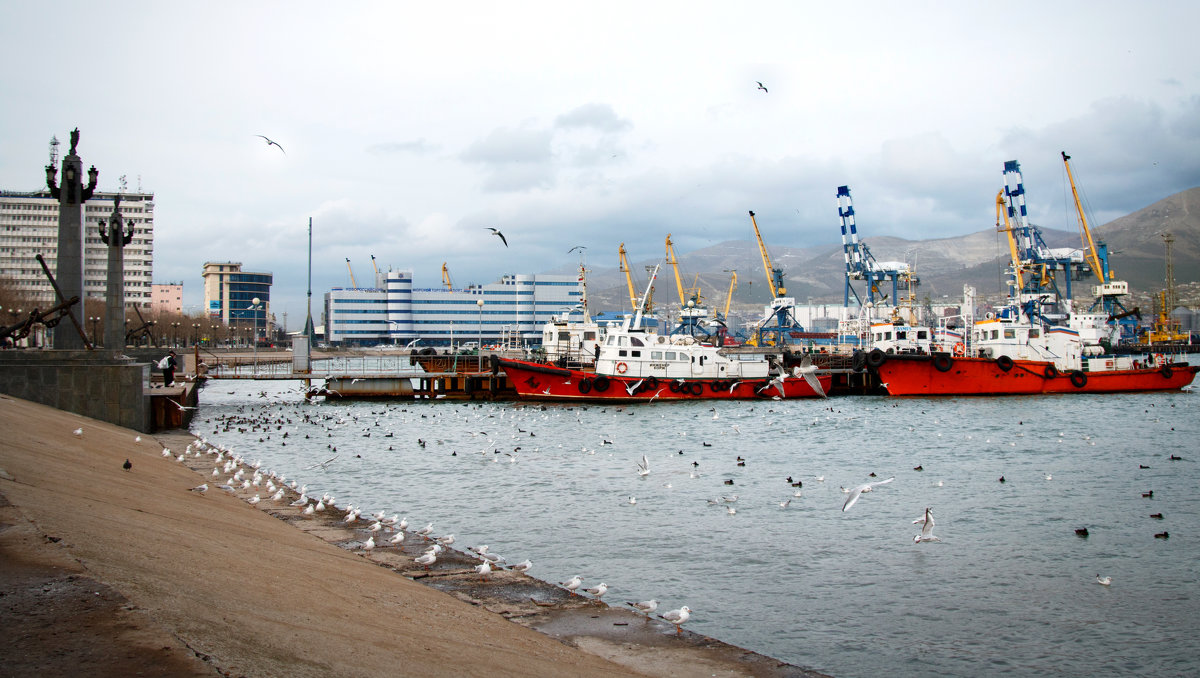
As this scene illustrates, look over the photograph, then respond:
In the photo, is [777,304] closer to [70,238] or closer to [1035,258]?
[1035,258]

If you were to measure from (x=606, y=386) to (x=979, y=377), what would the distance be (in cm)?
2275

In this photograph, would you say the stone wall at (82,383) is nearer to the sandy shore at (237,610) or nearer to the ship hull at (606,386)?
the sandy shore at (237,610)

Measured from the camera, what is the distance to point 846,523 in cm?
1709

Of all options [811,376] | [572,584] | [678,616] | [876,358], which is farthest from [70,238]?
[876,358]

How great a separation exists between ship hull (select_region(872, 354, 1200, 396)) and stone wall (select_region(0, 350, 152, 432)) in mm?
39274

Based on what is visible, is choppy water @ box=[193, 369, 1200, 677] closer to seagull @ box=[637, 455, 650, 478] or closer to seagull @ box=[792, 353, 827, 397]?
seagull @ box=[637, 455, 650, 478]

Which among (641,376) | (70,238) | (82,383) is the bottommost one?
→ (641,376)

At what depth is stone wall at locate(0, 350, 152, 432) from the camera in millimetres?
→ 25125

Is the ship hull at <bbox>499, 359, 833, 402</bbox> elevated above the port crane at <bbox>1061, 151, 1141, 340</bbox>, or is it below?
below

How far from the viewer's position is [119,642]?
6.04 meters

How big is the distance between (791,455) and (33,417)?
21.7 m

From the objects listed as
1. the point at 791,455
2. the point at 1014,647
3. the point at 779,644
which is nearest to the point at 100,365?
the point at 791,455

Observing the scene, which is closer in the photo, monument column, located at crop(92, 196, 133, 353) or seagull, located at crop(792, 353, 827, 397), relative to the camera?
monument column, located at crop(92, 196, 133, 353)

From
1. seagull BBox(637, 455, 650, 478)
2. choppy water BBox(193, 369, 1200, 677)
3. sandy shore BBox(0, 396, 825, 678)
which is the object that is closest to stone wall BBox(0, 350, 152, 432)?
choppy water BBox(193, 369, 1200, 677)
